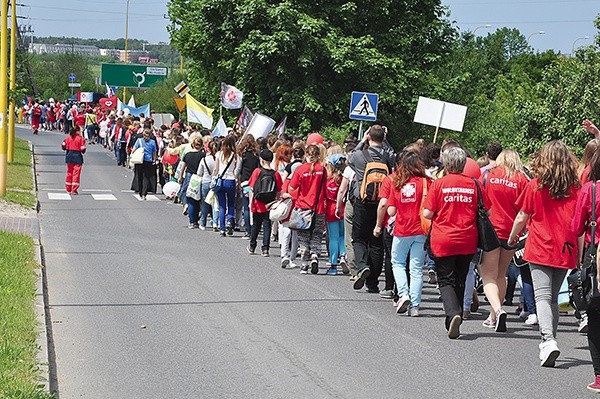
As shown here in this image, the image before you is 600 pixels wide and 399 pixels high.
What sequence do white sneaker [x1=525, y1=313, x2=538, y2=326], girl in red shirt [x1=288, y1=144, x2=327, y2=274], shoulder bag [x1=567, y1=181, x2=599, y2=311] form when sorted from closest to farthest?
1. shoulder bag [x1=567, y1=181, x2=599, y2=311]
2. white sneaker [x1=525, y1=313, x2=538, y2=326]
3. girl in red shirt [x1=288, y1=144, x2=327, y2=274]

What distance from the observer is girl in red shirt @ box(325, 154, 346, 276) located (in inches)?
597

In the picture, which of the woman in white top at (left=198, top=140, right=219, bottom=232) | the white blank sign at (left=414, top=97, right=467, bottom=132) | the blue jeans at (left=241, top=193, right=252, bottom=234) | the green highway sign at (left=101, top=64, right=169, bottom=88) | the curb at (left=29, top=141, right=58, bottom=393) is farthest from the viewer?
the green highway sign at (left=101, top=64, right=169, bottom=88)

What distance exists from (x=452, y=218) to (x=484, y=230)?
1.12 ft

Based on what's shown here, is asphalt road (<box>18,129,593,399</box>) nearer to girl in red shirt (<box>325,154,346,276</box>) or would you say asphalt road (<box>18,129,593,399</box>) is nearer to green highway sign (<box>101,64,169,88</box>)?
girl in red shirt (<box>325,154,346,276</box>)

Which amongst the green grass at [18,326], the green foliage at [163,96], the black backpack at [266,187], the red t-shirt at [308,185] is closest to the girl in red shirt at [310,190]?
the red t-shirt at [308,185]

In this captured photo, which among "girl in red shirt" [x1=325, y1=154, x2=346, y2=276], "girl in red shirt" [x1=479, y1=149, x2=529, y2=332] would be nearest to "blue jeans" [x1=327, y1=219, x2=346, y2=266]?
"girl in red shirt" [x1=325, y1=154, x2=346, y2=276]

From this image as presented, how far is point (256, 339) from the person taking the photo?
32.7ft

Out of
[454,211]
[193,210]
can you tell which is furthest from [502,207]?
[193,210]

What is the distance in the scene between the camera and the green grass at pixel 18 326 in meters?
7.17

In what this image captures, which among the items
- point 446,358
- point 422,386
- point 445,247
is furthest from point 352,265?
point 422,386

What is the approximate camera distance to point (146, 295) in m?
12.4

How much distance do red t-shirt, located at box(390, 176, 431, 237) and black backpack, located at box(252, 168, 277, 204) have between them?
16.2 ft

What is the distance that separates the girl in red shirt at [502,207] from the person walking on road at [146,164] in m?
16.5

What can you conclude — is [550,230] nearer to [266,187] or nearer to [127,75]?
[266,187]
